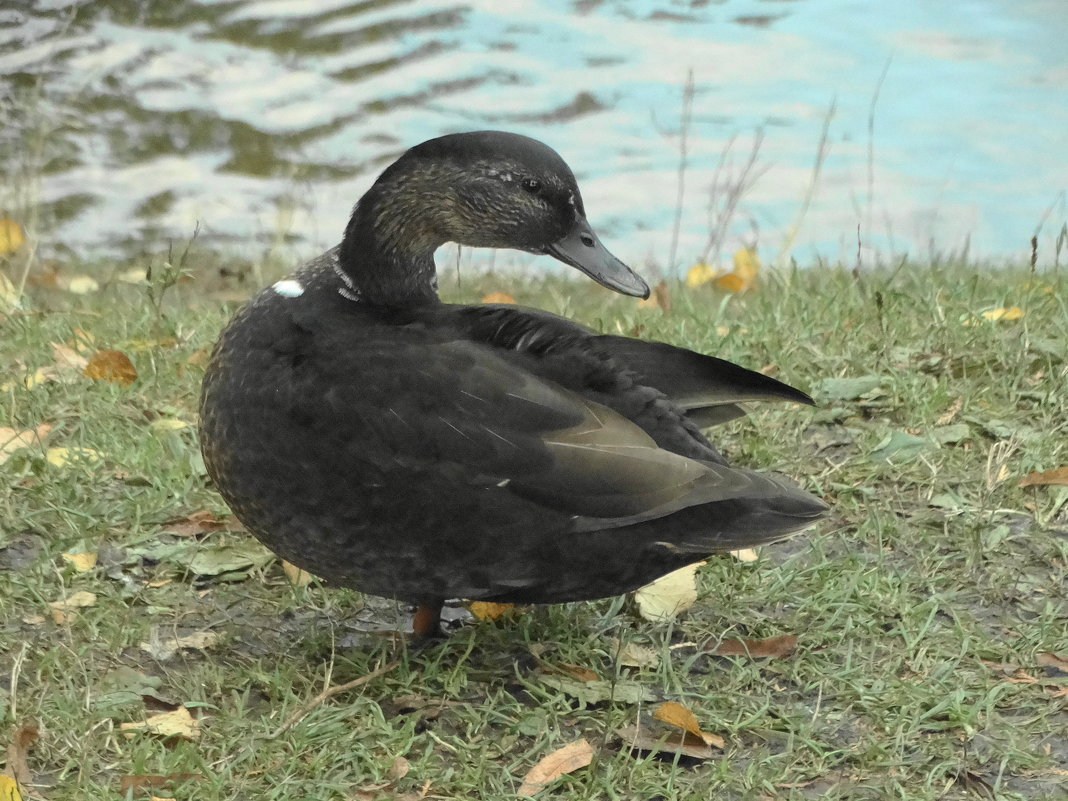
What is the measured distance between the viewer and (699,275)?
5.48 metres

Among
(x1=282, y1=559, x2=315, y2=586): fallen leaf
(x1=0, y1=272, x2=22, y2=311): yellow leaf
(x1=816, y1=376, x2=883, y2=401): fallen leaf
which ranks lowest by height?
(x1=282, y1=559, x2=315, y2=586): fallen leaf

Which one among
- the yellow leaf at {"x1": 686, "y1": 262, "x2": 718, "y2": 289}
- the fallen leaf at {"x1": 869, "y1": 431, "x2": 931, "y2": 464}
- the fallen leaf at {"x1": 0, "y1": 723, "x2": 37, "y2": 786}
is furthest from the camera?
the yellow leaf at {"x1": 686, "y1": 262, "x2": 718, "y2": 289}

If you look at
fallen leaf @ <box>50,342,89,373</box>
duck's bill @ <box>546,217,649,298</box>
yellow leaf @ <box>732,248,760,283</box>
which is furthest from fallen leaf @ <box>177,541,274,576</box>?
yellow leaf @ <box>732,248,760,283</box>

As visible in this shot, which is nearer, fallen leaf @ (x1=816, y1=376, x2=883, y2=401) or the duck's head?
the duck's head

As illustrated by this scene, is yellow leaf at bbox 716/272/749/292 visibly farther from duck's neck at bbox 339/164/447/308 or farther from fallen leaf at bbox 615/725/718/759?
fallen leaf at bbox 615/725/718/759

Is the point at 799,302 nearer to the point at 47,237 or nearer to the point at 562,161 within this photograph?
the point at 562,161

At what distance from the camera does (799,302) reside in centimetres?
435

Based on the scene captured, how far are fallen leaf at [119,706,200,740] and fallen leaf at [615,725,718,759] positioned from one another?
2.69 feet

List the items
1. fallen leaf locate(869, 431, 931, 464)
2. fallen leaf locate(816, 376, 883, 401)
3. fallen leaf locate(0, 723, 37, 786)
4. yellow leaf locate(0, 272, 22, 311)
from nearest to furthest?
1. fallen leaf locate(0, 723, 37, 786)
2. fallen leaf locate(869, 431, 931, 464)
3. fallen leaf locate(816, 376, 883, 401)
4. yellow leaf locate(0, 272, 22, 311)

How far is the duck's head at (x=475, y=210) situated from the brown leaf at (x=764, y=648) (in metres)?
0.81

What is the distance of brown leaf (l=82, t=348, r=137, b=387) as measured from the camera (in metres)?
3.89

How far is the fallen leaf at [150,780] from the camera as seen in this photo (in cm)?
232

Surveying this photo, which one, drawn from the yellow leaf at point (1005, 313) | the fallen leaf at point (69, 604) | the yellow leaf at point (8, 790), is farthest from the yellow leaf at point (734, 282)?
the yellow leaf at point (8, 790)

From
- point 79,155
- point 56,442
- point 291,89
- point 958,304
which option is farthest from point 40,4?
point 958,304
